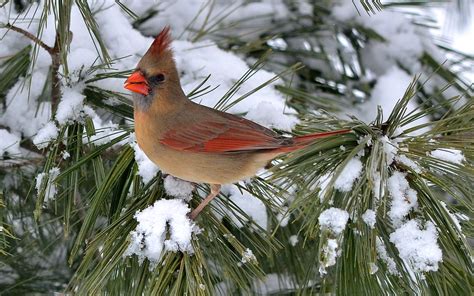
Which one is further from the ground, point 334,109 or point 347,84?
point 347,84

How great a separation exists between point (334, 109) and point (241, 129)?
0.66 metres

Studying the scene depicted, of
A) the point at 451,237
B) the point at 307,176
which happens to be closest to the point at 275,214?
the point at 307,176

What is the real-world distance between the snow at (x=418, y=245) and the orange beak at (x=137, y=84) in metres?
0.70

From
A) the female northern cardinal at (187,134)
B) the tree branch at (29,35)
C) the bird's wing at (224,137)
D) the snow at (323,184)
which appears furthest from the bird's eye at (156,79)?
the snow at (323,184)

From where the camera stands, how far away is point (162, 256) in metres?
1.44

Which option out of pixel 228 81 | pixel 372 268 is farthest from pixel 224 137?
pixel 372 268

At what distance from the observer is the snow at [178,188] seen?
1646mm

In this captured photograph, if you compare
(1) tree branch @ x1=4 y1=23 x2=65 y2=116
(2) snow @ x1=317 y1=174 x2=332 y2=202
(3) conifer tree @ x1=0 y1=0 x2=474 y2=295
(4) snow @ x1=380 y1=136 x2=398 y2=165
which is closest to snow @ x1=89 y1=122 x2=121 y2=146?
(3) conifer tree @ x1=0 y1=0 x2=474 y2=295

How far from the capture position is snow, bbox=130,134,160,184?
66.4 inches

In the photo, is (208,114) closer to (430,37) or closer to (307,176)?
(307,176)

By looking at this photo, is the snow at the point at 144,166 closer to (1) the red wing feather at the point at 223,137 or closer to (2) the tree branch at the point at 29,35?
(1) the red wing feather at the point at 223,137

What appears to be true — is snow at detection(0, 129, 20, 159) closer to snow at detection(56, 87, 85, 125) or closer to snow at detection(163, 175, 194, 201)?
snow at detection(56, 87, 85, 125)

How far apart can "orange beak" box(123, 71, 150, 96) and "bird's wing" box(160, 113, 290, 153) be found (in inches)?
4.7

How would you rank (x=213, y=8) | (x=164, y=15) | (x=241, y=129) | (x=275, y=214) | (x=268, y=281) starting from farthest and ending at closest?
(x=213, y=8), (x=164, y=15), (x=268, y=281), (x=275, y=214), (x=241, y=129)
